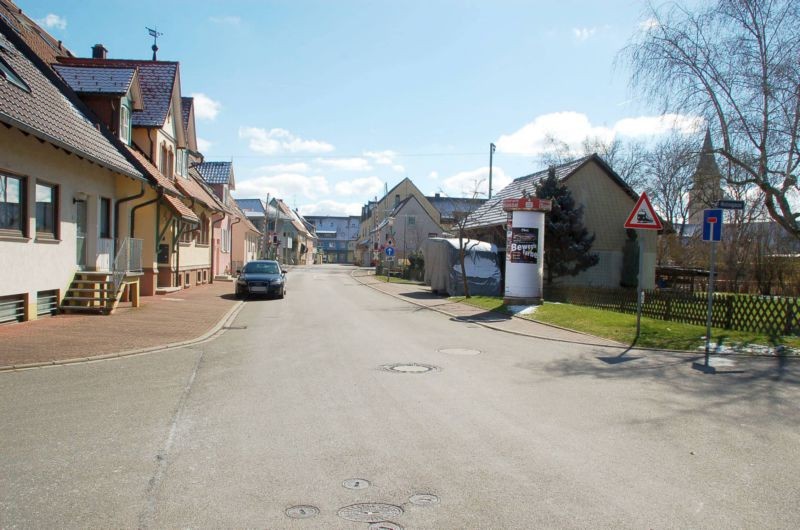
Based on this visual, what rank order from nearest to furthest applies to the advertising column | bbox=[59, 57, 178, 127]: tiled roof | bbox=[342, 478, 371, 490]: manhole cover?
bbox=[342, 478, 371, 490]: manhole cover → the advertising column → bbox=[59, 57, 178, 127]: tiled roof

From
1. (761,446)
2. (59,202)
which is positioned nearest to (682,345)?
(761,446)

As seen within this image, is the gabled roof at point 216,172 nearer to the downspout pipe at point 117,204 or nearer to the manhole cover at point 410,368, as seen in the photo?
the downspout pipe at point 117,204

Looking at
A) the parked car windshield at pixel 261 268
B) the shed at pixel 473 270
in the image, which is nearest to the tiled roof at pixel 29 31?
the parked car windshield at pixel 261 268

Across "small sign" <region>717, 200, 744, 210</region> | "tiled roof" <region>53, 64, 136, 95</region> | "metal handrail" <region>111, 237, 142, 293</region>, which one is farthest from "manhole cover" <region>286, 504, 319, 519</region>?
"tiled roof" <region>53, 64, 136, 95</region>

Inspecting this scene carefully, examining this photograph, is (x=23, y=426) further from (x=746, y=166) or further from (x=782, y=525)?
(x=746, y=166)

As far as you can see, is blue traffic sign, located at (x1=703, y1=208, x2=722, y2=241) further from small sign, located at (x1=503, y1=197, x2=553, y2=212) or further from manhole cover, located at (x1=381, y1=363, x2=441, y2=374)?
small sign, located at (x1=503, y1=197, x2=553, y2=212)

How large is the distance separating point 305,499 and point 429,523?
3.19 ft

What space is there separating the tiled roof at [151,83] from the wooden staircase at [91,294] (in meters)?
9.01

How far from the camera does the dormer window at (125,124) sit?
822 inches

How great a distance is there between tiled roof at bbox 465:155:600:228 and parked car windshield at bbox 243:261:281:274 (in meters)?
11.7

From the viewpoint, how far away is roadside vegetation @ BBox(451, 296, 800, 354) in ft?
44.6

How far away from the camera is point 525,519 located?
13.8 ft

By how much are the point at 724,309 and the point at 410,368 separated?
10.8 meters

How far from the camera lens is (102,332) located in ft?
42.1
